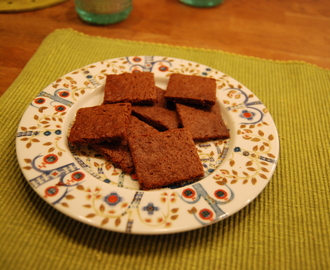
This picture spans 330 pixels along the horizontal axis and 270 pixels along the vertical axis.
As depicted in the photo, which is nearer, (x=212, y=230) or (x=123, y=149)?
(x=212, y=230)

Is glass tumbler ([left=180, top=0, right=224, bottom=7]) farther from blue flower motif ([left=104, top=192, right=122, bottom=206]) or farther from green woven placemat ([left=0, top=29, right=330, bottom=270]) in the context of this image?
blue flower motif ([left=104, top=192, right=122, bottom=206])

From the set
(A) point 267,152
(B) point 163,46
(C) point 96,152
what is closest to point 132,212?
(C) point 96,152

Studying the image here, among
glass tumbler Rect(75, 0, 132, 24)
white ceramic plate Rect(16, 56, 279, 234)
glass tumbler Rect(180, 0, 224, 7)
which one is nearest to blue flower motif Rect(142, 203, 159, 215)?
white ceramic plate Rect(16, 56, 279, 234)

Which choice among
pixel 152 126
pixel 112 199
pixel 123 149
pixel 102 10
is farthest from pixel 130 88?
pixel 102 10

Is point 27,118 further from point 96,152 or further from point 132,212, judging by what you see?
point 132,212

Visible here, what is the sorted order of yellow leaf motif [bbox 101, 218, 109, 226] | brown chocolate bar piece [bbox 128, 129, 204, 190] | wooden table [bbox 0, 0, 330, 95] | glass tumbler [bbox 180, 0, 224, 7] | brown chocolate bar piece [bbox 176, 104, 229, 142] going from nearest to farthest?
yellow leaf motif [bbox 101, 218, 109, 226] < brown chocolate bar piece [bbox 128, 129, 204, 190] < brown chocolate bar piece [bbox 176, 104, 229, 142] < wooden table [bbox 0, 0, 330, 95] < glass tumbler [bbox 180, 0, 224, 7]

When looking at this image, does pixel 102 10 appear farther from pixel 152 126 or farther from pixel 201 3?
pixel 152 126
